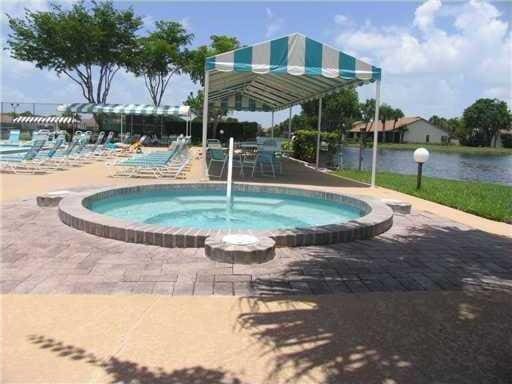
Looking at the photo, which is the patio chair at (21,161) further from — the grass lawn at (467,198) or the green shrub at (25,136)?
the green shrub at (25,136)

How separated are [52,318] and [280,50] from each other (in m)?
8.42

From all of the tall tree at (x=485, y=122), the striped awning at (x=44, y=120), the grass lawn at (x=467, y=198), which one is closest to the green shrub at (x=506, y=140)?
the tall tree at (x=485, y=122)

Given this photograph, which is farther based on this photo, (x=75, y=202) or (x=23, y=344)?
(x=75, y=202)

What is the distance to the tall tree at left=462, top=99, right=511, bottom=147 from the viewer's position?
7431 cm

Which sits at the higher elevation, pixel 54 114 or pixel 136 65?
pixel 136 65

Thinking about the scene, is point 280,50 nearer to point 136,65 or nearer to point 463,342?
point 463,342

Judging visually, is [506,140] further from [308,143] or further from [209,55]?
[308,143]

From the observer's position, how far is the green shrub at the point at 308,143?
1675cm

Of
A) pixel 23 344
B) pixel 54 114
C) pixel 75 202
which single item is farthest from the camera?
pixel 54 114

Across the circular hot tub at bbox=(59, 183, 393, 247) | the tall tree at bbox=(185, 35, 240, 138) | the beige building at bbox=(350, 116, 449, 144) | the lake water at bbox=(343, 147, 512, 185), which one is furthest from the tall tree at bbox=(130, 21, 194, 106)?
the beige building at bbox=(350, 116, 449, 144)

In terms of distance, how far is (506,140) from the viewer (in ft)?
243

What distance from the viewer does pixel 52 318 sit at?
120 inches

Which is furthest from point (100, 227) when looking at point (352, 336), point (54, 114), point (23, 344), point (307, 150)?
point (54, 114)

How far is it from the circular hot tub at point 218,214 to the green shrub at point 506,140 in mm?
75252
